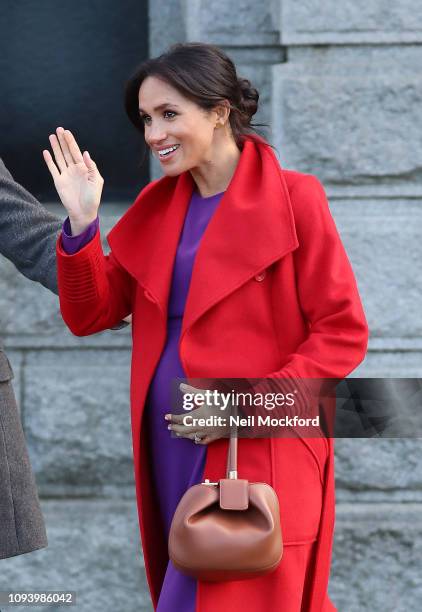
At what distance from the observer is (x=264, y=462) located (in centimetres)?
269

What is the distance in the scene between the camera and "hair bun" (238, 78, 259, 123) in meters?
2.91

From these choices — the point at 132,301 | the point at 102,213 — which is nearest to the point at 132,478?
the point at 102,213

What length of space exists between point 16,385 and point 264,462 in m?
1.82

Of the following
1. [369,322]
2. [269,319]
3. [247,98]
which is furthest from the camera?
[369,322]

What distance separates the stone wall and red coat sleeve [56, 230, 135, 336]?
1.36m

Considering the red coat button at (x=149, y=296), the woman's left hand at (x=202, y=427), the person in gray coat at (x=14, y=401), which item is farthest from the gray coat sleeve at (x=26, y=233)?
the woman's left hand at (x=202, y=427)

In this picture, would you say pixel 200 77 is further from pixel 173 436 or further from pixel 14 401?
pixel 14 401

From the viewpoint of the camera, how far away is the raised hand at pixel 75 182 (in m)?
2.75

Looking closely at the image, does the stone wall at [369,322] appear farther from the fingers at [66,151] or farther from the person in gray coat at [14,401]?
the fingers at [66,151]

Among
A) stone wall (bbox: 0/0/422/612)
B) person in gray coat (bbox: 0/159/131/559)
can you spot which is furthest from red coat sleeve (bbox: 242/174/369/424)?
stone wall (bbox: 0/0/422/612)

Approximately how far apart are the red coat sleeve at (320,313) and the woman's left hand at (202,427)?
0.35 feet

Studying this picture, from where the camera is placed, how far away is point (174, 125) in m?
2.76

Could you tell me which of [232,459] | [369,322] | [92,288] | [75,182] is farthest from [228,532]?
[369,322]

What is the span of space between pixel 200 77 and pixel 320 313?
2.13ft
